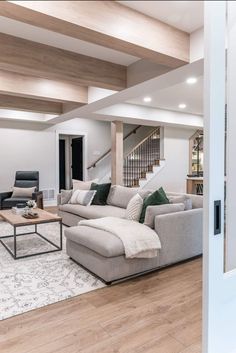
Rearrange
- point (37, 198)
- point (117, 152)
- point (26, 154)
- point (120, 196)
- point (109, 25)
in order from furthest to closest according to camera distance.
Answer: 1. point (26, 154)
2. point (117, 152)
3. point (37, 198)
4. point (120, 196)
5. point (109, 25)

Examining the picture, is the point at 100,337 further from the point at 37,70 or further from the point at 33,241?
the point at 37,70

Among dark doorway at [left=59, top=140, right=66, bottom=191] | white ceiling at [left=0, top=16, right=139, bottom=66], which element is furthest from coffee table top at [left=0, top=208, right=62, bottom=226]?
dark doorway at [left=59, top=140, right=66, bottom=191]

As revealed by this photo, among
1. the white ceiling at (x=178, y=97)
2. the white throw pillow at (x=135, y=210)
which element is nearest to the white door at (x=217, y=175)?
the white throw pillow at (x=135, y=210)

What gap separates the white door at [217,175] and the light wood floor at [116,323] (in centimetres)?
54

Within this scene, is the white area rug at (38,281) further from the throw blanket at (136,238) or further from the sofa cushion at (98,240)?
the throw blanket at (136,238)

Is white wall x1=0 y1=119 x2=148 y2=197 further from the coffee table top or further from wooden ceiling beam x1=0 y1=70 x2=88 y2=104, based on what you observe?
the coffee table top

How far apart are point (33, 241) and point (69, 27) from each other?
125 inches

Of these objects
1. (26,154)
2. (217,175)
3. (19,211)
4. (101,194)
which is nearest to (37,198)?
(101,194)

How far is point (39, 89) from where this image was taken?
4332 mm

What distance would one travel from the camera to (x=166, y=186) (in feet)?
27.3

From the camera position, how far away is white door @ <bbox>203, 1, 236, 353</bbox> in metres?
1.25

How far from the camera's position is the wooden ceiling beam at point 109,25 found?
125 cm

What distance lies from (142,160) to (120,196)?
12.1 ft

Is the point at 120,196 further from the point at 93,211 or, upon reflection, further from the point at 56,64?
the point at 56,64
